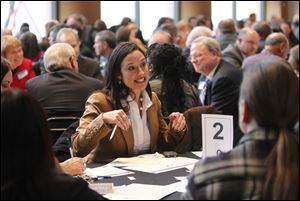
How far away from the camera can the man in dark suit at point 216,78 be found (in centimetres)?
526

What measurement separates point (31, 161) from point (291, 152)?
829 millimetres

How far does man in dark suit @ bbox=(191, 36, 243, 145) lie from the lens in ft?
17.3

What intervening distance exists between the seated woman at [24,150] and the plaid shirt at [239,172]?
514 mm

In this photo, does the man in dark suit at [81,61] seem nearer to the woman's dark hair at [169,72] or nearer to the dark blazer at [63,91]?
the dark blazer at [63,91]

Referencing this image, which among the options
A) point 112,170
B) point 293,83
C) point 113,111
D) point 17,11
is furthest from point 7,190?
point 17,11

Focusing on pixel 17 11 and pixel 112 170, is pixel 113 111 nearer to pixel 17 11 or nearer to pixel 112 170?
pixel 112 170

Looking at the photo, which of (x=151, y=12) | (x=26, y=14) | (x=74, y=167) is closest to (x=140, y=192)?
(x=74, y=167)

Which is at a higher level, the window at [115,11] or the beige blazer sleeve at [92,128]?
the window at [115,11]

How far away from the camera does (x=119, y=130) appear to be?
3711 millimetres

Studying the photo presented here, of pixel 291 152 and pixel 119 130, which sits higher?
pixel 291 152

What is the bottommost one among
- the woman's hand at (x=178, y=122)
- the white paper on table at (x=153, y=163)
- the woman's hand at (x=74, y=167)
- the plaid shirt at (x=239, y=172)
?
the white paper on table at (x=153, y=163)

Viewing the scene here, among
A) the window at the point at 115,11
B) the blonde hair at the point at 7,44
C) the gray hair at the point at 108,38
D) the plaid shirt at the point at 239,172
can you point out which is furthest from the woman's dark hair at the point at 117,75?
the window at the point at 115,11

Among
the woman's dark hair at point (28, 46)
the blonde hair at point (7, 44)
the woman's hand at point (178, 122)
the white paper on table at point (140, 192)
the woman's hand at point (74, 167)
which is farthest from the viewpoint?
the woman's dark hair at point (28, 46)

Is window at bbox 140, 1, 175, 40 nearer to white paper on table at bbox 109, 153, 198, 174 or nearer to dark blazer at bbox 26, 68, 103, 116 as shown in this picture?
dark blazer at bbox 26, 68, 103, 116
